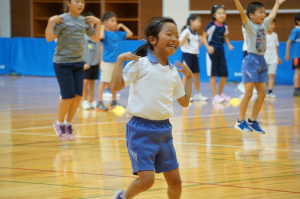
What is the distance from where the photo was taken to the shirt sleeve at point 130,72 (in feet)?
10.7

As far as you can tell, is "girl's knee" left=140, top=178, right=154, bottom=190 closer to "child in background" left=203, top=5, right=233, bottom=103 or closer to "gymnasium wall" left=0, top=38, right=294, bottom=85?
"child in background" left=203, top=5, right=233, bottom=103

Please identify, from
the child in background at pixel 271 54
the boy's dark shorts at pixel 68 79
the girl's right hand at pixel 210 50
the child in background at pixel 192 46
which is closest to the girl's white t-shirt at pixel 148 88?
the boy's dark shorts at pixel 68 79

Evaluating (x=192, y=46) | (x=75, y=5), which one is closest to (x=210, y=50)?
(x=192, y=46)

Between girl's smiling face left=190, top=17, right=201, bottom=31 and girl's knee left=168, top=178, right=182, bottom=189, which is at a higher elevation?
girl's smiling face left=190, top=17, right=201, bottom=31

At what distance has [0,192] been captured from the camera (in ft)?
12.7

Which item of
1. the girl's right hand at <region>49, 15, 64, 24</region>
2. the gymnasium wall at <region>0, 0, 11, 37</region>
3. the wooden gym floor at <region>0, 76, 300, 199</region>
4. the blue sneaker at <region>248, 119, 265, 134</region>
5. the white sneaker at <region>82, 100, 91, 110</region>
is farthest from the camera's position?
the gymnasium wall at <region>0, 0, 11, 37</region>

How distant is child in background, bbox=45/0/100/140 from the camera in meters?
6.08

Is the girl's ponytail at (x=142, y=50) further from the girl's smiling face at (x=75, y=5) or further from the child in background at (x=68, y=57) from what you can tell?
the girl's smiling face at (x=75, y=5)

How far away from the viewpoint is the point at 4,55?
16516mm

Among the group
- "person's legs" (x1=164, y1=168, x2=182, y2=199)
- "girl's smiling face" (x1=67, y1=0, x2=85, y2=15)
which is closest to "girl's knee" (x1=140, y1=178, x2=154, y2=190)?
"person's legs" (x1=164, y1=168, x2=182, y2=199)

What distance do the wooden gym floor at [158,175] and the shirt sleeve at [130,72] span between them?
0.96 m

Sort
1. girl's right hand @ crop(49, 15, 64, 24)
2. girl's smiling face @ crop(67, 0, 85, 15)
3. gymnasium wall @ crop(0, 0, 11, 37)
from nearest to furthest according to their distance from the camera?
girl's right hand @ crop(49, 15, 64, 24) → girl's smiling face @ crop(67, 0, 85, 15) → gymnasium wall @ crop(0, 0, 11, 37)

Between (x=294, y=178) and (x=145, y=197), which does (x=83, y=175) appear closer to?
(x=145, y=197)

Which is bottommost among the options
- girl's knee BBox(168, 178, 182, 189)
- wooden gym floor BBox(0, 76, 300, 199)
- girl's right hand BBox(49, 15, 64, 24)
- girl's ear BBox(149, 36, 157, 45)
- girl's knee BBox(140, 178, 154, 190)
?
→ wooden gym floor BBox(0, 76, 300, 199)
